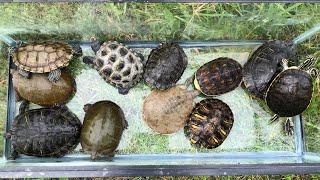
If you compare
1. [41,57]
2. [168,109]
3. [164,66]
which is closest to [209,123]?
[168,109]

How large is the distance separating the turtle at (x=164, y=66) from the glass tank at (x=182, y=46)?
0.16 metres

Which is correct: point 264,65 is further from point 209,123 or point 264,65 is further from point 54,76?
point 54,76

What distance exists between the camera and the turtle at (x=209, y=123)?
3.08 meters

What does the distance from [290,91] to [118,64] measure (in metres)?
1.07

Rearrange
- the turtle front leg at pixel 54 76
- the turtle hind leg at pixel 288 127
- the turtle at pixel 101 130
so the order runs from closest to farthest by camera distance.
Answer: the turtle at pixel 101 130 → the turtle front leg at pixel 54 76 → the turtle hind leg at pixel 288 127

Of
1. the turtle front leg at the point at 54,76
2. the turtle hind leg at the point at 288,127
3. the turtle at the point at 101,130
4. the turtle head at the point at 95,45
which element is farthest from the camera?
the turtle hind leg at the point at 288,127

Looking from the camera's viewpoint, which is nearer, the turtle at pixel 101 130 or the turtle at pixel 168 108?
the turtle at pixel 101 130

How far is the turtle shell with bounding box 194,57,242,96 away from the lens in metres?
3.11

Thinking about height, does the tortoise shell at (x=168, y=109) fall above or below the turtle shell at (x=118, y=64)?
below

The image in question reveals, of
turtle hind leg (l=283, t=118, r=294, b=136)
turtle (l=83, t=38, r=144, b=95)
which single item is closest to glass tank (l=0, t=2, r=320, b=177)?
turtle hind leg (l=283, t=118, r=294, b=136)

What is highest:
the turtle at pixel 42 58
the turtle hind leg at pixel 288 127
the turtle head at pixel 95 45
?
the turtle head at pixel 95 45

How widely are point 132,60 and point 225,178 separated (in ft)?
3.42

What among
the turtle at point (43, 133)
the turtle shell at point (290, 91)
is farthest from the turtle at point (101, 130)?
the turtle shell at point (290, 91)

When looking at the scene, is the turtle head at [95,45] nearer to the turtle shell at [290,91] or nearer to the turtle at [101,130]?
the turtle at [101,130]
